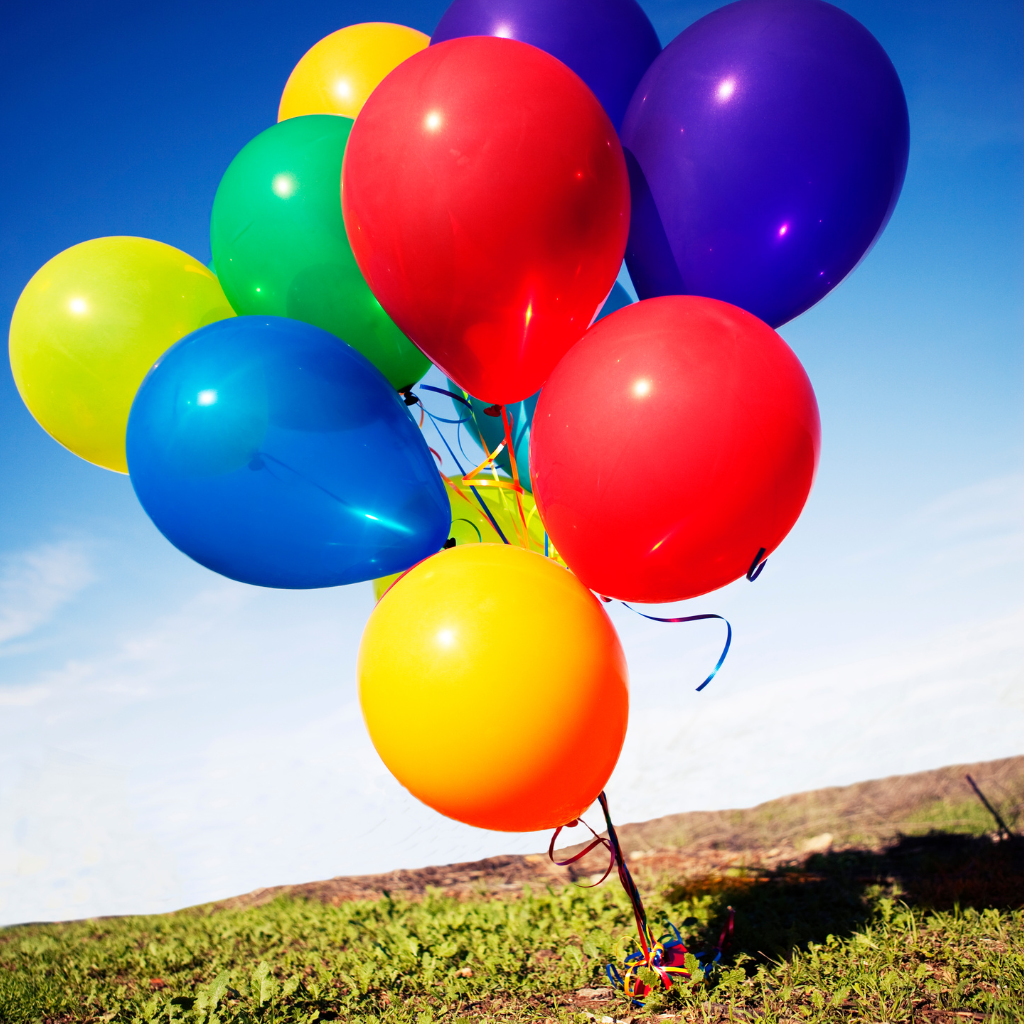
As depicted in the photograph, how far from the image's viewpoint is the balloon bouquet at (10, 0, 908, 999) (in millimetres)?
1736

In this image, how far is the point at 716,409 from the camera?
1670mm

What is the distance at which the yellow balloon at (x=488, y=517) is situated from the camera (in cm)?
272

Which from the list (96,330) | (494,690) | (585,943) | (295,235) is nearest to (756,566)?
(494,690)

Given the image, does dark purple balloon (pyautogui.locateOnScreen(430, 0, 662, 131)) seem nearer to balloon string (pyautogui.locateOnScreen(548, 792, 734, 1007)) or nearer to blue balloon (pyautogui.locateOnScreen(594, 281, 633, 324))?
blue balloon (pyautogui.locateOnScreen(594, 281, 633, 324))

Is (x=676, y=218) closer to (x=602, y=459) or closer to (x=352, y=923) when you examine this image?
(x=602, y=459)

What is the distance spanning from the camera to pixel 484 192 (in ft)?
5.66

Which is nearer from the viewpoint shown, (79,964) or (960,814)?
(79,964)

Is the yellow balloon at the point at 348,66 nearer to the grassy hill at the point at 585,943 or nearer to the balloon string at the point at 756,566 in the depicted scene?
the balloon string at the point at 756,566

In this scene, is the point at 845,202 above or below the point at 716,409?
above

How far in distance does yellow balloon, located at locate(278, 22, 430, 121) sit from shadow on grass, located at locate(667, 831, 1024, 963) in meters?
4.07

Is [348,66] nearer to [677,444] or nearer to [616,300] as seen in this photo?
[616,300]

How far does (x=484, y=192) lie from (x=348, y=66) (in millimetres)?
1427

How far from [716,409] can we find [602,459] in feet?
1.00

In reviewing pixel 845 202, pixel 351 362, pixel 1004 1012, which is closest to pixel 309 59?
pixel 351 362
